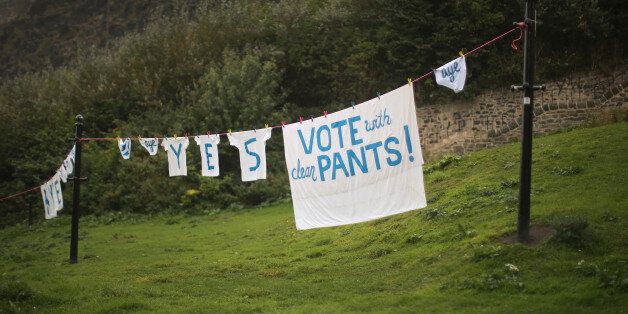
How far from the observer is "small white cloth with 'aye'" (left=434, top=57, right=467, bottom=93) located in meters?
12.7

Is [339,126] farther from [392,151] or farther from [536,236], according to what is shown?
[536,236]

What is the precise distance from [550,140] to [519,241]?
10.1 metres

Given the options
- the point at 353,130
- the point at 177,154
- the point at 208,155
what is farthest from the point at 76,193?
the point at 353,130

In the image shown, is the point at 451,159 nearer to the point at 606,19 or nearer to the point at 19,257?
the point at 606,19

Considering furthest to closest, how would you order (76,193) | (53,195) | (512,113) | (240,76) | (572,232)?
1. (240,76)
2. (512,113)
3. (53,195)
4. (76,193)
5. (572,232)

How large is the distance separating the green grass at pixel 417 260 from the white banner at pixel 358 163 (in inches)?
55.3

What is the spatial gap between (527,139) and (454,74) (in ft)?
6.13

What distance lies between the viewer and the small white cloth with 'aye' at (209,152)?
18.5 m

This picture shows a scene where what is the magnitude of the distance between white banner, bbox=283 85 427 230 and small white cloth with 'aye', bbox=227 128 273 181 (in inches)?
84.4

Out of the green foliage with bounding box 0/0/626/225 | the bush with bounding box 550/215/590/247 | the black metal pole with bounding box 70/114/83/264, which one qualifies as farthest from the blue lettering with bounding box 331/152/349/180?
the green foliage with bounding box 0/0/626/225

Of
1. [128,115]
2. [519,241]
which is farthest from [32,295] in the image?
[128,115]

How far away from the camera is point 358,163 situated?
1328 cm

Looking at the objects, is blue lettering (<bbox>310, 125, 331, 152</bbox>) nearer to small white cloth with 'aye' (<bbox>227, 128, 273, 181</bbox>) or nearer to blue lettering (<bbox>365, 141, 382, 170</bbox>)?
blue lettering (<bbox>365, 141, 382, 170</bbox>)

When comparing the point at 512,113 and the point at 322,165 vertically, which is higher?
the point at 512,113
